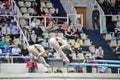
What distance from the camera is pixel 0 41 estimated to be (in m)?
32.6

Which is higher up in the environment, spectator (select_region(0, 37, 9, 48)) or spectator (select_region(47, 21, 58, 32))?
spectator (select_region(47, 21, 58, 32))

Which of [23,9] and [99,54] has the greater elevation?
[23,9]

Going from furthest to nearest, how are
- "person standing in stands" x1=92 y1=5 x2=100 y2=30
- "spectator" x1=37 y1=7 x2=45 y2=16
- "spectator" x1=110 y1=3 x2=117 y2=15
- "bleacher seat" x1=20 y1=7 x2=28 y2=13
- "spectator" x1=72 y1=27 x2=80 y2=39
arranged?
"spectator" x1=110 y1=3 x2=117 y2=15
"person standing in stands" x1=92 y1=5 x2=100 y2=30
"bleacher seat" x1=20 y1=7 x2=28 y2=13
"spectator" x1=37 y1=7 x2=45 y2=16
"spectator" x1=72 y1=27 x2=80 y2=39

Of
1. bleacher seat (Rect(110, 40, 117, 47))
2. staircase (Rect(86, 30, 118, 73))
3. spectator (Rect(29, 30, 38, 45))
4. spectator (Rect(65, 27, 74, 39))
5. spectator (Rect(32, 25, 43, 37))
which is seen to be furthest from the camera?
bleacher seat (Rect(110, 40, 117, 47))

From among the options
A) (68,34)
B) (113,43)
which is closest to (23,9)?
(68,34)

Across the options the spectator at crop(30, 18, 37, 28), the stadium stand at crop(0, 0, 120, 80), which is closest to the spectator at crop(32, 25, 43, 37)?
the stadium stand at crop(0, 0, 120, 80)

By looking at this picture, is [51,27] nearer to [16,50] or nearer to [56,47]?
[16,50]

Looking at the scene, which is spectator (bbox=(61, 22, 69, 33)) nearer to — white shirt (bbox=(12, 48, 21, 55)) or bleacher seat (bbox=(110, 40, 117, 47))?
bleacher seat (bbox=(110, 40, 117, 47))

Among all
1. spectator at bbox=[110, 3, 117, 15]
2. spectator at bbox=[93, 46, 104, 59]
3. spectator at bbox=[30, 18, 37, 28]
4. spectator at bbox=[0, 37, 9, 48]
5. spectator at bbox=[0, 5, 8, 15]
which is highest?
spectator at bbox=[0, 5, 8, 15]

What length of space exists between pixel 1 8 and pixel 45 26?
9.09ft

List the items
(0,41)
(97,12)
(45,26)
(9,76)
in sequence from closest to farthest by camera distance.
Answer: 1. (9,76)
2. (0,41)
3. (45,26)
4. (97,12)

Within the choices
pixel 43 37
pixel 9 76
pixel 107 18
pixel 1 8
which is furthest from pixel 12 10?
pixel 9 76

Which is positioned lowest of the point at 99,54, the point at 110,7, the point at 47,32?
the point at 99,54

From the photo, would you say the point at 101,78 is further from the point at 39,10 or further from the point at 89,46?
the point at 39,10
